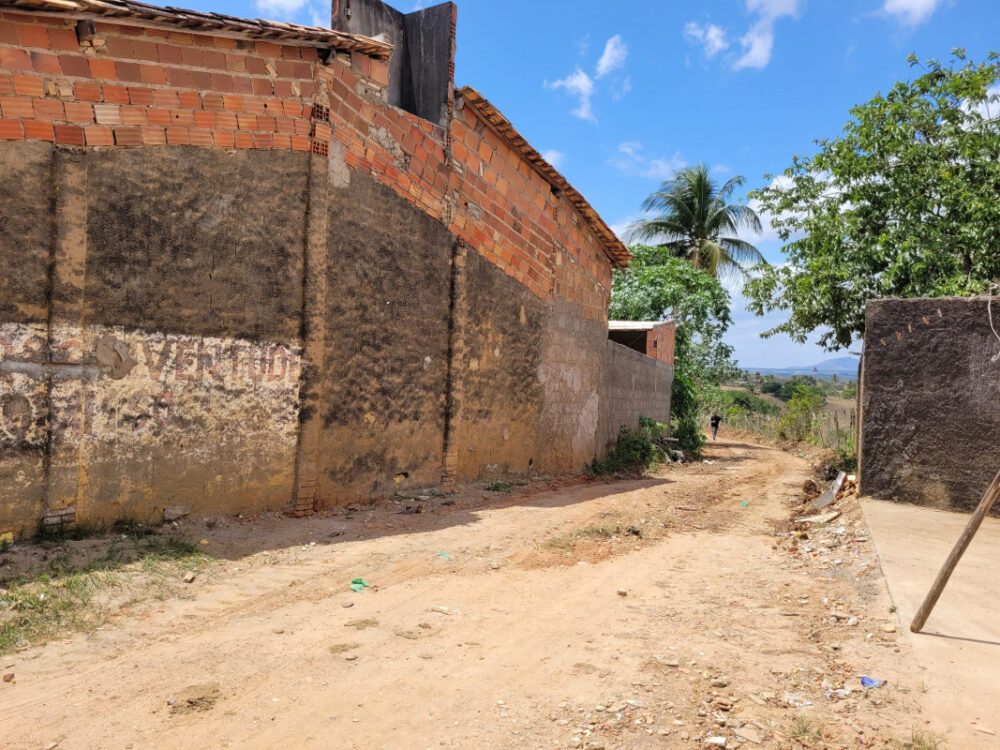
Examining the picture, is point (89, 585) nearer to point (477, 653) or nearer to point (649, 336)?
point (477, 653)

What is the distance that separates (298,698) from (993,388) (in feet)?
21.4

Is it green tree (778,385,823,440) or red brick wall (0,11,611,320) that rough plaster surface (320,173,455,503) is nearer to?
red brick wall (0,11,611,320)

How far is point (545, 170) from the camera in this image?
396 inches

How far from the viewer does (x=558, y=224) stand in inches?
427

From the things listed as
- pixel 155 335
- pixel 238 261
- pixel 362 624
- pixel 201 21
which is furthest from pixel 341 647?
pixel 201 21

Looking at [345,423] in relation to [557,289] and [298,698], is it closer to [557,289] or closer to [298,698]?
[298,698]

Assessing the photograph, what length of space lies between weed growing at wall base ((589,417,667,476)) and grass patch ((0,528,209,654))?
8.15 metres

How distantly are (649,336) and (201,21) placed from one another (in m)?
14.6

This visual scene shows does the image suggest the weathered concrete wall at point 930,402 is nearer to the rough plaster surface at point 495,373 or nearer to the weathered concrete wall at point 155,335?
the rough plaster surface at point 495,373

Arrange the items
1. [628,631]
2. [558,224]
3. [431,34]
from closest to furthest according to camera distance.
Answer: [628,631], [431,34], [558,224]

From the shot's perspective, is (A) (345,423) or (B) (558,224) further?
(B) (558,224)

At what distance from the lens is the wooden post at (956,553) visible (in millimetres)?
3383

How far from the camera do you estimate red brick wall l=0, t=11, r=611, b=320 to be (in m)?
4.94

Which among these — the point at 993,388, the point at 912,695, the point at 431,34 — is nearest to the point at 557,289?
the point at 431,34
